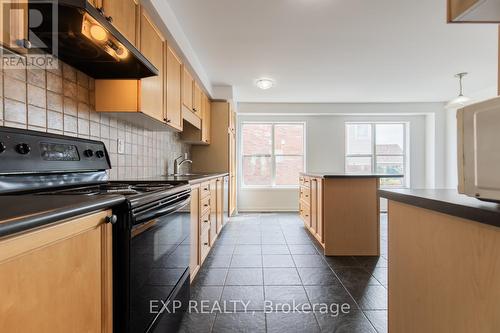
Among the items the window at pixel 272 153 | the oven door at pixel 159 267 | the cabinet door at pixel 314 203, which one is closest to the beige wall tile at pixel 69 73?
the oven door at pixel 159 267

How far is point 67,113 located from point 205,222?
1.51 m

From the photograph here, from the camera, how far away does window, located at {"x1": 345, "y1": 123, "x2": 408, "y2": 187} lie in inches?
228

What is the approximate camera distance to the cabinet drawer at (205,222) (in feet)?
7.66

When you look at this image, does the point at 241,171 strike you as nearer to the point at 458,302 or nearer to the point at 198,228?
the point at 198,228

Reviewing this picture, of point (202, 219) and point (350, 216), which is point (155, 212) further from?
point (350, 216)

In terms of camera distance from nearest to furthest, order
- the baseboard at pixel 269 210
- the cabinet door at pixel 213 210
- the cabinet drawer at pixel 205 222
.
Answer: the cabinet drawer at pixel 205 222 < the cabinet door at pixel 213 210 < the baseboard at pixel 269 210

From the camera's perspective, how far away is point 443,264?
0.86 metres

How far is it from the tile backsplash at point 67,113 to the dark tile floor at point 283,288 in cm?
119

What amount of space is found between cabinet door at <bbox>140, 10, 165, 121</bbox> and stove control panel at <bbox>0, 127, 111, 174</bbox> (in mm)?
431

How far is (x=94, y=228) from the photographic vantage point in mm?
801

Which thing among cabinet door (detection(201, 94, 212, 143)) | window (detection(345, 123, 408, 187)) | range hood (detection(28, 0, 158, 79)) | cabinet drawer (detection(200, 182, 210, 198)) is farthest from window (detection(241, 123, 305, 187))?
range hood (detection(28, 0, 158, 79))

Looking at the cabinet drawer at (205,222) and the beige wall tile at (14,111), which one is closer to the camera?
the beige wall tile at (14,111)

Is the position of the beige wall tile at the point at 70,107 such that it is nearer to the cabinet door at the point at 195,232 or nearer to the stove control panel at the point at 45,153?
the stove control panel at the point at 45,153

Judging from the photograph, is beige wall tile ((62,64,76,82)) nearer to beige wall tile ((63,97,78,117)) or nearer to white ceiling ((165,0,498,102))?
beige wall tile ((63,97,78,117))
